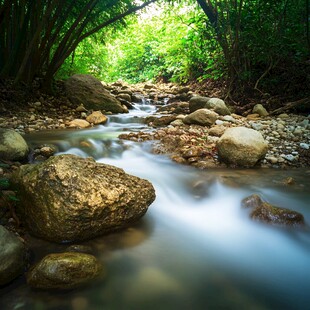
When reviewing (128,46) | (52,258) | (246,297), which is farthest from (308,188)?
(128,46)

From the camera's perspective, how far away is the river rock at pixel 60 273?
1671 millimetres

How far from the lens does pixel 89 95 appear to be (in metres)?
7.90

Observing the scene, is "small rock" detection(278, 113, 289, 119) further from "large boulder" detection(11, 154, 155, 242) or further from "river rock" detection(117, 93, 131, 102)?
"river rock" detection(117, 93, 131, 102)

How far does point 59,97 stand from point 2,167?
510 cm

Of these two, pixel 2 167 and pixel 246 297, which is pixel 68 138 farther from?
pixel 246 297

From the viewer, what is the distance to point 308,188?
130 inches

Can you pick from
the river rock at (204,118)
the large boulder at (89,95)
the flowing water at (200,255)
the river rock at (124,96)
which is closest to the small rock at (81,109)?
the large boulder at (89,95)

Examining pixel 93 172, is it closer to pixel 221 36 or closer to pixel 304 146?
pixel 304 146

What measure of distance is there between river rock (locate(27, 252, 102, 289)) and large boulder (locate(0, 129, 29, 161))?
1877mm

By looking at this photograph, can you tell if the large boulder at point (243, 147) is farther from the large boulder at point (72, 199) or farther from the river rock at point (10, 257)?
the river rock at point (10, 257)

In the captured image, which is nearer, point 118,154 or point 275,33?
point 118,154

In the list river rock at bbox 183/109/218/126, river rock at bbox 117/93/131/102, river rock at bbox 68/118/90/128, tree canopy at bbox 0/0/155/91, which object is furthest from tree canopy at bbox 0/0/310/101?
river rock at bbox 183/109/218/126

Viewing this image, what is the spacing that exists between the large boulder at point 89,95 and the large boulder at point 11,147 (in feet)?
14.5

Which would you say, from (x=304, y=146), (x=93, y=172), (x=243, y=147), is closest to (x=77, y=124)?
(x=243, y=147)
